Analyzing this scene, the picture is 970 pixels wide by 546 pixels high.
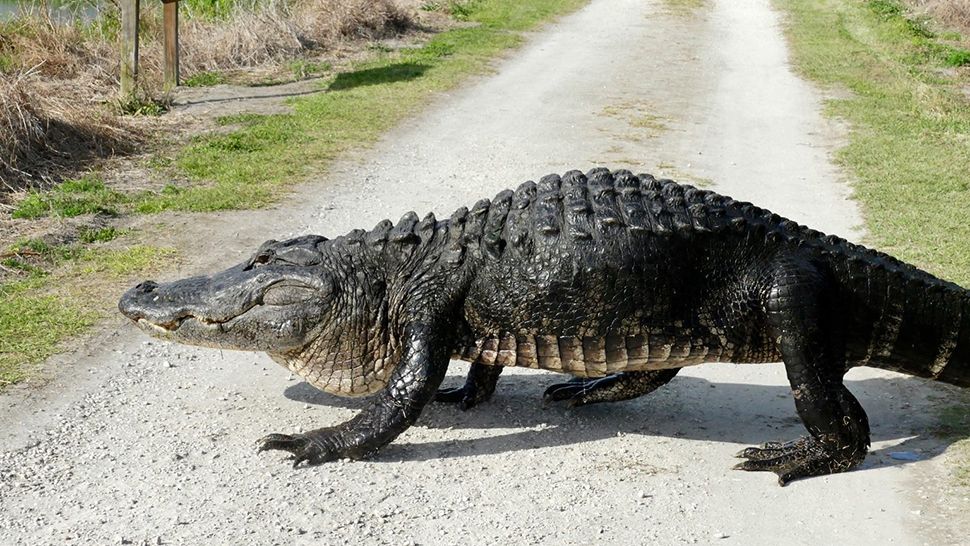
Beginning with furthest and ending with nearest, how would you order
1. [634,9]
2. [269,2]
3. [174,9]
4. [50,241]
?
[634,9] < [269,2] < [174,9] < [50,241]

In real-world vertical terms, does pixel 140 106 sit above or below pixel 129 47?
below

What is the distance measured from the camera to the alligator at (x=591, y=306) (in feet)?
17.9

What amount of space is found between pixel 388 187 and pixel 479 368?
5042mm

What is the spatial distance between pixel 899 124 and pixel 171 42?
367 inches

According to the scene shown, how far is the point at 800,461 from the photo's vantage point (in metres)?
5.43

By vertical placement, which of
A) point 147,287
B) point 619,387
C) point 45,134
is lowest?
point 45,134

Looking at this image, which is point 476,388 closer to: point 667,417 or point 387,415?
point 387,415

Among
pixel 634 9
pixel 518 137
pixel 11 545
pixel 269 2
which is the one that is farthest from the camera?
pixel 634 9

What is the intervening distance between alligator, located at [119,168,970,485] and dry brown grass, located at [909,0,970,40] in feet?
57.9

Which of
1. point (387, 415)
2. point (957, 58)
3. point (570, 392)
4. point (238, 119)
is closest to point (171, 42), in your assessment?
point (238, 119)

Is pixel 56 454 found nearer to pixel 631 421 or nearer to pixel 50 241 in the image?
pixel 631 421

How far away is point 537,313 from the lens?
5.55 meters

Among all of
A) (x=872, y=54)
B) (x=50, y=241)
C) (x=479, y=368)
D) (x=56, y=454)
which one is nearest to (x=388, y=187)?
(x=50, y=241)

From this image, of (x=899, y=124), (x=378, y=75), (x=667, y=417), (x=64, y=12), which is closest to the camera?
(x=667, y=417)
